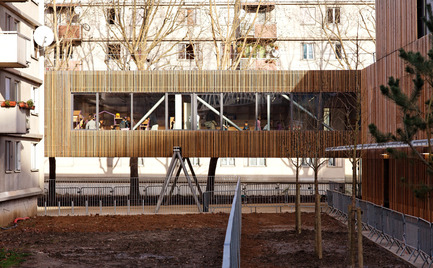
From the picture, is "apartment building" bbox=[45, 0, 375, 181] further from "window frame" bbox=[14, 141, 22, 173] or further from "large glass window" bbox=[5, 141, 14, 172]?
"large glass window" bbox=[5, 141, 14, 172]

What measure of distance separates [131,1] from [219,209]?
2840 centimetres

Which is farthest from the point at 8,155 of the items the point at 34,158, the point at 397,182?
the point at 397,182

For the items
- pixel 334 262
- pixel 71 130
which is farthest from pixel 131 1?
pixel 334 262

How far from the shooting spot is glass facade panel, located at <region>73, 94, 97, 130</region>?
107 feet

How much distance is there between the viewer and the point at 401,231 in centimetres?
1827

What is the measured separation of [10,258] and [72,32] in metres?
37.7

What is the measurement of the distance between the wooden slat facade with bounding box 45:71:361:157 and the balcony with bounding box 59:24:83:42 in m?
20.8

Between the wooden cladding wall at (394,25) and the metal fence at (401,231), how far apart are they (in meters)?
6.16

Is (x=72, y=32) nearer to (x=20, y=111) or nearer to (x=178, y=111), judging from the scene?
(x=178, y=111)

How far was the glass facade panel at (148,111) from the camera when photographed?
1284 inches

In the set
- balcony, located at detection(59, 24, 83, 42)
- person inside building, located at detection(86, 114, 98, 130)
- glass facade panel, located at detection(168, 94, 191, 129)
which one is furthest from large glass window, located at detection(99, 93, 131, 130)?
balcony, located at detection(59, 24, 83, 42)

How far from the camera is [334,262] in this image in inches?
656

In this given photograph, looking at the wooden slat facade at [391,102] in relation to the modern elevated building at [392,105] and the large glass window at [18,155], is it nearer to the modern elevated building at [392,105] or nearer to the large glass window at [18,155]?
the modern elevated building at [392,105]

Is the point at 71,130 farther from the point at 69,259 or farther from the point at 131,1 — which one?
the point at 131,1
